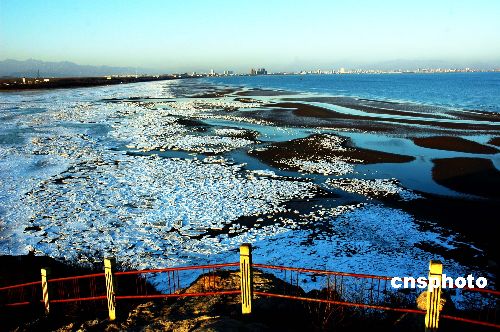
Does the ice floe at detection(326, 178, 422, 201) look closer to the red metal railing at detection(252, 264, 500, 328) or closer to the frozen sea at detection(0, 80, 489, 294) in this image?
the frozen sea at detection(0, 80, 489, 294)

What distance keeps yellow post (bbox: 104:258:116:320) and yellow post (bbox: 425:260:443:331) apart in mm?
6489

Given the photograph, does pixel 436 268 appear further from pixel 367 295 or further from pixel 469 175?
pixel 469 175

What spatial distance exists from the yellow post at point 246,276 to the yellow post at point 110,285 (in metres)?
2.93

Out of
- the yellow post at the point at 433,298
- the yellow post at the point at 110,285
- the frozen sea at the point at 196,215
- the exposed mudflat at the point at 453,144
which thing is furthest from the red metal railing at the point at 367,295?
the exposed mudflat at the point at 453,144

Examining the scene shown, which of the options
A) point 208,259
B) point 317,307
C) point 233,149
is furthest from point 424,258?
point 233,149

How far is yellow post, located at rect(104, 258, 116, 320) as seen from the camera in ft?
26.9

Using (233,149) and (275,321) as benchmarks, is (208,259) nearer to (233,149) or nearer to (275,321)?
(275,321)

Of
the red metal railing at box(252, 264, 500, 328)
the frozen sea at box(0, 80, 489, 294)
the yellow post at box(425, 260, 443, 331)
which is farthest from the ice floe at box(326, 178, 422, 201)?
the yellow post at box(425, 260, 443, 331)

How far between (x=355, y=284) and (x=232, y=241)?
16.8 ft

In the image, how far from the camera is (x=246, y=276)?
7.59m

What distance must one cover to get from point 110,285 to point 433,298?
21.9ft

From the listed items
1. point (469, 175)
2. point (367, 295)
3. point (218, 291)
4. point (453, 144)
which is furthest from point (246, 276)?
point (453, 144)

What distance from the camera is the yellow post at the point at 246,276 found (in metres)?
7.44

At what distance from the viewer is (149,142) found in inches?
1356
